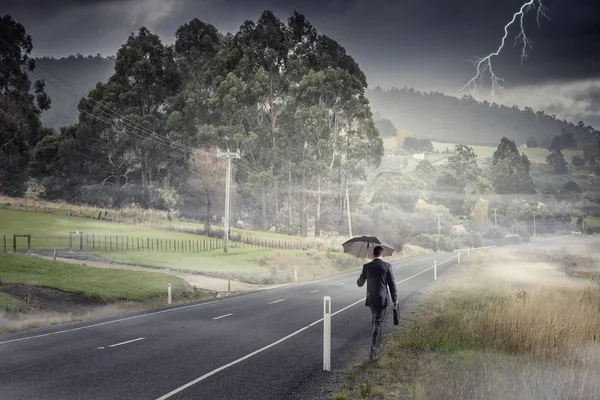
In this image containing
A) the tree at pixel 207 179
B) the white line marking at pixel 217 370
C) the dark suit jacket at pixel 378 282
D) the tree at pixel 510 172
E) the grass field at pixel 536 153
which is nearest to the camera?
the white line marking at pixel 217 370

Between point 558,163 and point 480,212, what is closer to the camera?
point 480,212

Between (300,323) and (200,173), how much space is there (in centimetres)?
5489

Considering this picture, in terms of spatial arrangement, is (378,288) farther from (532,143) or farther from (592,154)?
(532,143)

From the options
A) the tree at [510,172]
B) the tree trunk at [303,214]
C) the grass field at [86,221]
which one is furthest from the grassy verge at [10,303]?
the tree at [510,172]

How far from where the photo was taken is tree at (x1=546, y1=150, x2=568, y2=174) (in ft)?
450

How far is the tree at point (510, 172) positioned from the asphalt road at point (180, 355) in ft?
A: 356

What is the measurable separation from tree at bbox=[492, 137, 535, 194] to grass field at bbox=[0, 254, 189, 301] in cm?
10286

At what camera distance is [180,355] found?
40.5 ft

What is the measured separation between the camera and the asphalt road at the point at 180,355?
9227mm

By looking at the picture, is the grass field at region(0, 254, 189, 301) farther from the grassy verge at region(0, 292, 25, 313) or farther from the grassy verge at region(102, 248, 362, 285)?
the grassy verge at region(102, 248, 362, 285)

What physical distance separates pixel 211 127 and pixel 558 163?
102 meters

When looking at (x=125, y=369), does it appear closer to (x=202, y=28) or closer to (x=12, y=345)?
(x=12, y=345)

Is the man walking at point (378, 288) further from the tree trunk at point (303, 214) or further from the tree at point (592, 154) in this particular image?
the tree at point (592, 154)

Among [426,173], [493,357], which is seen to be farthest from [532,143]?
[493,357]
